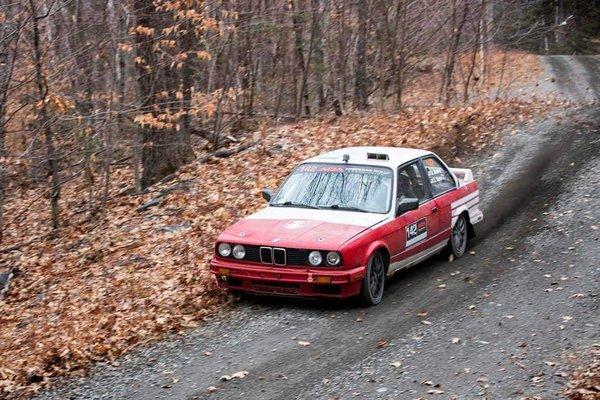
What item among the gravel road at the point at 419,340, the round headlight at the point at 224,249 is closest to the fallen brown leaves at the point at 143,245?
the gravel road at the point at 419,340

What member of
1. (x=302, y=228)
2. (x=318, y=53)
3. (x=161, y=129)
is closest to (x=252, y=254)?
(x=302, y=228)

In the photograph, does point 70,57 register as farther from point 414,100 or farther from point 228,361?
point 414,100

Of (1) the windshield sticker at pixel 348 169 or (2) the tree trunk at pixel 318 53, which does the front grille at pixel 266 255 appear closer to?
(1) the windshield sticker at pixel 348 169

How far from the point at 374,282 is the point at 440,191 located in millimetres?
2379

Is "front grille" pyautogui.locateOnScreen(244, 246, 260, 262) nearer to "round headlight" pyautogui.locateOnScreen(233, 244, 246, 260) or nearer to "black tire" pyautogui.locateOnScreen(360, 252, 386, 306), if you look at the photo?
"round headlight" pyautogui.locateOnScreen(233, 244, 246, 260)

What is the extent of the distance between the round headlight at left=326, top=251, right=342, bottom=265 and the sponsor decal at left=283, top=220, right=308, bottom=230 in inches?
26.1

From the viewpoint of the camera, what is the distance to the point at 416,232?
10297 millimetres

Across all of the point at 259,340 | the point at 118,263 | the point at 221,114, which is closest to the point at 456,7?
the point at 221,114

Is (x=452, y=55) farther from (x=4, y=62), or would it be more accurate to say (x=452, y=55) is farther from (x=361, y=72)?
(x=4, y=62)

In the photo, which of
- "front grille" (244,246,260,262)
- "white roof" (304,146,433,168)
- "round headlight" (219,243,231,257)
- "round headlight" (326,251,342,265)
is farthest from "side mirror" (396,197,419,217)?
"round headlight" (219,243,231,257)

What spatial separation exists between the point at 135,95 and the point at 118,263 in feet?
25.0

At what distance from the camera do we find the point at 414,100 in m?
26.5

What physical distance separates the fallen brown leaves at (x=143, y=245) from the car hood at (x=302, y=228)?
96 centimetres

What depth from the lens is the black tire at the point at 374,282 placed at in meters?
9.14
